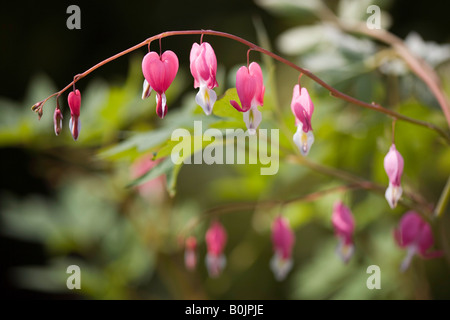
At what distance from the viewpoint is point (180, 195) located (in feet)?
8.02

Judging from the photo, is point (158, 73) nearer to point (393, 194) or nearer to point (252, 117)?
point (252, 117)

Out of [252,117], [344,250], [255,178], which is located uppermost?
[255,178]

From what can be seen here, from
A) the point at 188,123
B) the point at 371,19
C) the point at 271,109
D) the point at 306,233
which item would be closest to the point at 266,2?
the point at 371,19

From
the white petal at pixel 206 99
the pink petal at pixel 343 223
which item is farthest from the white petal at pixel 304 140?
the pink petal at pixel 343 223

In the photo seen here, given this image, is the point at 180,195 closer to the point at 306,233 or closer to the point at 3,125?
the point at 306,233

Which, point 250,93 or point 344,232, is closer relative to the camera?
point 250,93

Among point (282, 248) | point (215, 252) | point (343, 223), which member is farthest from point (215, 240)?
point (343, 223)

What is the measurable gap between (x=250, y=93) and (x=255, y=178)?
21.7 inches

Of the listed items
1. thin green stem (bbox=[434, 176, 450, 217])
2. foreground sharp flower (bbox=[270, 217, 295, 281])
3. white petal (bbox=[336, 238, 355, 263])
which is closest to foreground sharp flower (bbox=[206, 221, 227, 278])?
foreground sharp flower (bbox=[270, 217, 295, 281])

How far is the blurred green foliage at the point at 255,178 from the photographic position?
2.94ft

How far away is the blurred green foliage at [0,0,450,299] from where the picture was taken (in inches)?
35.3

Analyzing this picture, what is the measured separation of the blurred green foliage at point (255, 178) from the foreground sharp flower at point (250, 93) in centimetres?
5

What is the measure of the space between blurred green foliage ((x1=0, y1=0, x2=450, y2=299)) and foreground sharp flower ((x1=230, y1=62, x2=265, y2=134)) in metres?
0.05

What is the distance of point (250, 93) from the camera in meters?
0.59
